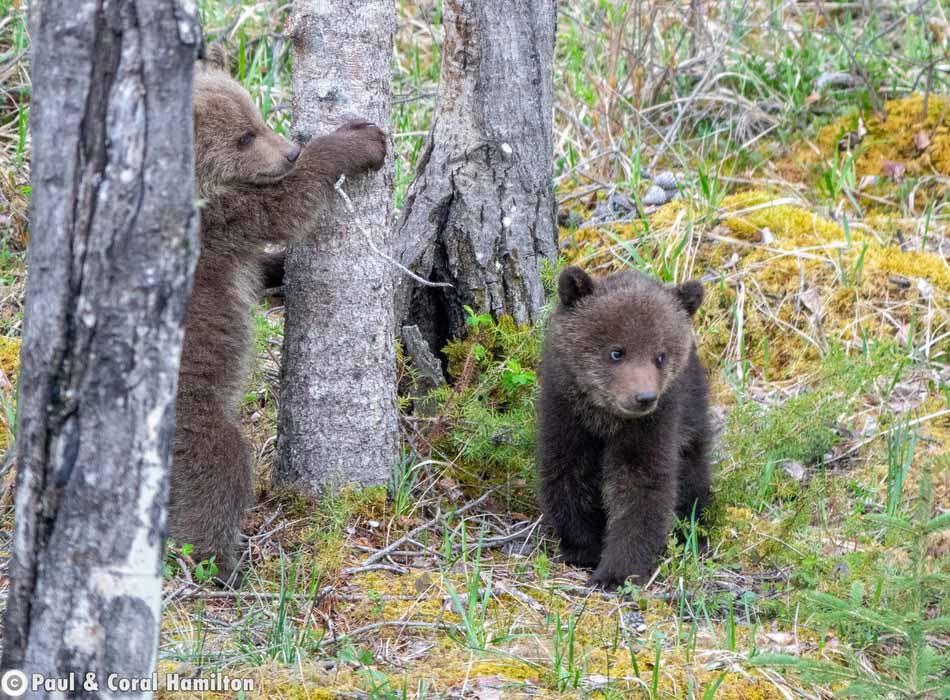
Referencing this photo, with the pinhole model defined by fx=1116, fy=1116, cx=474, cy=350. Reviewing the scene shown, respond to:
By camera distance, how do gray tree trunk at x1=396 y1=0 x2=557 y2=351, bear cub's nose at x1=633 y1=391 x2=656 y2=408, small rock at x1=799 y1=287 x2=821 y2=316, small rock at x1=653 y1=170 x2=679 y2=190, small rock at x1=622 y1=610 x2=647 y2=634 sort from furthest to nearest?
1. small rock at x1=653 y1=170 x2=679 y2=190
2. small rock at x1=799 y1=287 x2=821 y2=316
3. gray tree trunk at x1=396 y1=0 x2=557 y2=351
4. bear cub's nose at x1=633 y1=391 x2=656 y2=408
5. small rock at x1=622 y1=610 x2=647 y2=634

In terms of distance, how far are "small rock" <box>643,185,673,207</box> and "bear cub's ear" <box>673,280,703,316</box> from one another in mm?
2642

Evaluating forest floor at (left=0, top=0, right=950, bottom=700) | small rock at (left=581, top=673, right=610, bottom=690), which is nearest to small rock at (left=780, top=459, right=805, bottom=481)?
forest floor at (left=0, top=0, right=950, bottom=700)

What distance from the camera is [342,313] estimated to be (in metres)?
4.93

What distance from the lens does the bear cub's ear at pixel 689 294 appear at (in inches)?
197

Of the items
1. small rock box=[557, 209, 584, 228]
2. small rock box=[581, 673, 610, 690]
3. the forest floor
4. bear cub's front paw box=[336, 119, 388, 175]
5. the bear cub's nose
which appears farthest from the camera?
small rock box=[557, 209, 584, 228]

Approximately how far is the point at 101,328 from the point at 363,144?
2577 mm

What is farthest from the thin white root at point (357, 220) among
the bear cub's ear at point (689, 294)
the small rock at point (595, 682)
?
the small rock at point (595, 682)

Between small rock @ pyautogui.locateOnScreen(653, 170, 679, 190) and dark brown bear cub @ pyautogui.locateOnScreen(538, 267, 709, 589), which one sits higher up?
small rock @ pyautogui.locateOnScreen(653, 170, 679, 190)

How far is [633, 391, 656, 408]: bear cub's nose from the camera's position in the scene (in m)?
4.53

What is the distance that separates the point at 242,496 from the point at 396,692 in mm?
1442

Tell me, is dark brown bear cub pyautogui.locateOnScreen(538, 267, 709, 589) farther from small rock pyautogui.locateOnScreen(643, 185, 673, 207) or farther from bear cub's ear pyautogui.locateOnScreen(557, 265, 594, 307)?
small rock pyautogui.locateOnScreen(643, 185, 673, 207)

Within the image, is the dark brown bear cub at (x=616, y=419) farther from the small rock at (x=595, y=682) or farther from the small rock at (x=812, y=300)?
the small rock at (x=812, y=300)

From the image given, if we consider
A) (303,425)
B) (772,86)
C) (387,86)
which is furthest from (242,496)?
(772,86)

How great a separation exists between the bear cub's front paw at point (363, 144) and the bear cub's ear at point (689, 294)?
1.45 meters
